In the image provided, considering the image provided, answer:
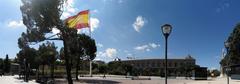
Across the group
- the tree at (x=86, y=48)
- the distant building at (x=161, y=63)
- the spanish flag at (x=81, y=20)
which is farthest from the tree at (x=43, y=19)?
the distant building at (x=161, y=63)

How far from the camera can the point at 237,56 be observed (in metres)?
62.6

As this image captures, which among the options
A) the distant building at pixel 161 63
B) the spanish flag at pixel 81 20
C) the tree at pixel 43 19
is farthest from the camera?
the distant building at pixel 161 63

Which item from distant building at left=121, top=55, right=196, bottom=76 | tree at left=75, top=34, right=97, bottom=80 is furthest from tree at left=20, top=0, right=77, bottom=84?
distant building at left=121, top=55, right=196, bottom=76

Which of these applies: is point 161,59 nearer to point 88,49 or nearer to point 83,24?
point 88,49

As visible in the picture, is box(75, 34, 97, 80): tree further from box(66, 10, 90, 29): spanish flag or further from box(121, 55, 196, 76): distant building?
box(121, 55, 196, 76): distant building

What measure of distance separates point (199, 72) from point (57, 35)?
56490 millimetres

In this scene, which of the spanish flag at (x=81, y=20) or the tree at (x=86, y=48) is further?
the tree at (x=86, y=48)

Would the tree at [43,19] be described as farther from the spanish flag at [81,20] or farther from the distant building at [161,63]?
the distant building at [161,63]

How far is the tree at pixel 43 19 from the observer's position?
27.2m

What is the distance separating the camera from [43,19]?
91.7 ft

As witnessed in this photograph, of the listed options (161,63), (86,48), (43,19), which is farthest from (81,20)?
(161,63)

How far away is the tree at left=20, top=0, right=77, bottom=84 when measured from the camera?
89.2ft

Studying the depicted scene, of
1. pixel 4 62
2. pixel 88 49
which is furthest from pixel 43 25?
pixel 4 62

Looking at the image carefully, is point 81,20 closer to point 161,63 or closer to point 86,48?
point 86,48
